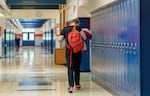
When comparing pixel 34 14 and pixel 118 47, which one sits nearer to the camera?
pixel 118 47

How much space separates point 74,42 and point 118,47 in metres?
1.32

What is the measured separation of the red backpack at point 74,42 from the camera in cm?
884

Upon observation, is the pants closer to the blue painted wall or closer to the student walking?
the student walking

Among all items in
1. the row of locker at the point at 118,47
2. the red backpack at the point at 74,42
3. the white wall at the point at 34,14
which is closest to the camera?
the row of locker at the point at 118,47

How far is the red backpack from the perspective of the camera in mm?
8836

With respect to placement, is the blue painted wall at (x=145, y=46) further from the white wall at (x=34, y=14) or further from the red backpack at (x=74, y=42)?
the white wall at (x=34, y=14)

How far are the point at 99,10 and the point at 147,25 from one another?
384 centimetres

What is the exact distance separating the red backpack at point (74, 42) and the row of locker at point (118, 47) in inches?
25.9

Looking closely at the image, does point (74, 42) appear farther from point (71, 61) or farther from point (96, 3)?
point (96, 3)

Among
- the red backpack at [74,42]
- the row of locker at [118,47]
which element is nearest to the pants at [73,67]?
the red backpack at [74,42]

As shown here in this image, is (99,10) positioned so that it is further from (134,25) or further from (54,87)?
(134,25)

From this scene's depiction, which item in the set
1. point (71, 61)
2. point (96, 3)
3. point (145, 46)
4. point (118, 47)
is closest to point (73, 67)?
point (71, 61)

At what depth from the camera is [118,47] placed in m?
7.88

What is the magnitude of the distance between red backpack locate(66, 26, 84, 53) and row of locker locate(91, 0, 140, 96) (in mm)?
657
